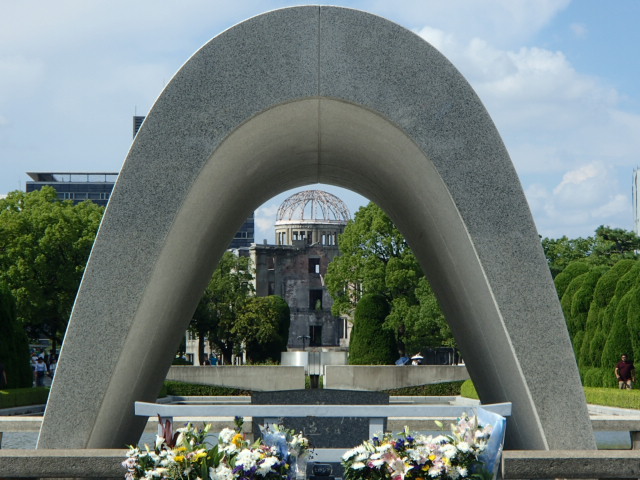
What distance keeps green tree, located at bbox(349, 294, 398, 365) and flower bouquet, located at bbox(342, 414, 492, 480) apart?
27428mm

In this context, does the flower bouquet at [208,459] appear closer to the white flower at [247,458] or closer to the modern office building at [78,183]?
the white flower at [247,458]

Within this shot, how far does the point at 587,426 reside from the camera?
298 inches

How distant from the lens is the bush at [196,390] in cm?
2747

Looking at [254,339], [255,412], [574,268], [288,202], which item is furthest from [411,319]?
[288,202]

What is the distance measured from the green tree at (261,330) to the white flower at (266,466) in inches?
1592

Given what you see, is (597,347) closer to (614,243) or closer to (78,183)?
(614,243)

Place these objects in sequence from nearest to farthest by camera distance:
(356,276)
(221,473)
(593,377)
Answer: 1. (221,473)
2. (593,377)
3. (356,276)

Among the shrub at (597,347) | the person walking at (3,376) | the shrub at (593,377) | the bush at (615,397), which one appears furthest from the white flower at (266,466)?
the shrub at (597,347)

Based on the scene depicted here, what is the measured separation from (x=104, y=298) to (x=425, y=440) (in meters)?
3.30

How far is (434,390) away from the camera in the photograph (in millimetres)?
28609

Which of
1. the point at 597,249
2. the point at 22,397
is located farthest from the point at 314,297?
the point at 22,397

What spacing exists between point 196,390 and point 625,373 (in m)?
13.2

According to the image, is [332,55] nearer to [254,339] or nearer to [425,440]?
[425,440]

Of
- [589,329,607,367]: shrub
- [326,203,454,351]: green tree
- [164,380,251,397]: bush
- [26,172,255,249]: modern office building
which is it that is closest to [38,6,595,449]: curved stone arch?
[589,329,607,367]: shrub
